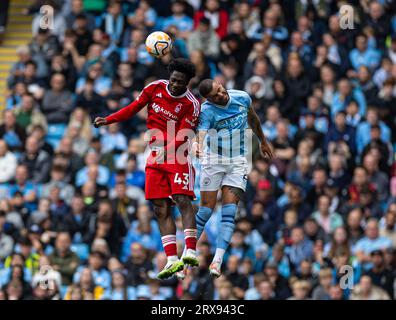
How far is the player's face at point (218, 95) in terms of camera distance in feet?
60.3

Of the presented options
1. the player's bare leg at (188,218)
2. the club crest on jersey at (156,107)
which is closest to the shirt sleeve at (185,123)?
the club crest on jersey at (156,107)

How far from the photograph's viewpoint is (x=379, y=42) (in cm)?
2806

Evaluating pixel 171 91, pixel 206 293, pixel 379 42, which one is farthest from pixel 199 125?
pixel 379 42

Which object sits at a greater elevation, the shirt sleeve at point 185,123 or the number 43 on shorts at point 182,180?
the shirt sleeve at point 185,123

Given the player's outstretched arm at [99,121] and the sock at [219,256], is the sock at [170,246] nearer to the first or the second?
the sock at [219,256]

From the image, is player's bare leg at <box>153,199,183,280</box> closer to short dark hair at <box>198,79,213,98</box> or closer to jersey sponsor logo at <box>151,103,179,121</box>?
jersey sponsor logo at <box>151,103,179,121</box>

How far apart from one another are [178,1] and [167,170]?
10.9 meters

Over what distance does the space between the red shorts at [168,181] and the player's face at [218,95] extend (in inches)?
36.3

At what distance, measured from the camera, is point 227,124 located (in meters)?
18.7

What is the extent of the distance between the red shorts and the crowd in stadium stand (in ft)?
16.8

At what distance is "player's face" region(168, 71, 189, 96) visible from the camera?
59.8 ft

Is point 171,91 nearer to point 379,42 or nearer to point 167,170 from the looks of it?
point 167,170

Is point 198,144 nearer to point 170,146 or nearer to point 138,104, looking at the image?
point 170,146
